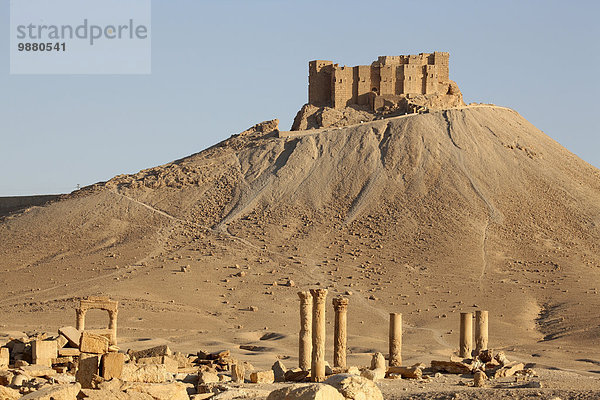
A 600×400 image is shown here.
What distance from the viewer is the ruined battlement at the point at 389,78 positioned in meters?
67.3

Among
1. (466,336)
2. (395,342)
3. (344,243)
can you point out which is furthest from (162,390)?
(344,243)

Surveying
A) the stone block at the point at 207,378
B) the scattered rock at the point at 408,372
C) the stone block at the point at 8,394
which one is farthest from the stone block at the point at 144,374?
the scattered rock at the point at 408,372

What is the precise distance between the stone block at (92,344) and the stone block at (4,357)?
1.61 m

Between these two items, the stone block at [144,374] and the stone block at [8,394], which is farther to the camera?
the stone block at [144,374]

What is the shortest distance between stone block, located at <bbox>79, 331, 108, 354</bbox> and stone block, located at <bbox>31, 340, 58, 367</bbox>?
24.9 inches

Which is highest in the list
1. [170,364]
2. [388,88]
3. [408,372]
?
[388,88]

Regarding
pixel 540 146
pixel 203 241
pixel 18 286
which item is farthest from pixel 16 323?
pixel 540 146

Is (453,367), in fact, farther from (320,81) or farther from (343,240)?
(320,81)

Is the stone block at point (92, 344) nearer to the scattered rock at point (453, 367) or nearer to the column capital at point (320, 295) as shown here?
the column capital at point (320, 295)

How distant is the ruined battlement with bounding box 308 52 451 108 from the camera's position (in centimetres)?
6731

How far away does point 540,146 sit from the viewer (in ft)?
220

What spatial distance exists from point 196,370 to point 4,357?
4327 mm

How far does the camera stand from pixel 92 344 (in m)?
24.5

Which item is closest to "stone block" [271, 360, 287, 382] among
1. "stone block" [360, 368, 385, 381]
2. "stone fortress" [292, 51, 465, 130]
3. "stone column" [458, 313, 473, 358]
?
"stone block" [360, 368, 385, 381]
